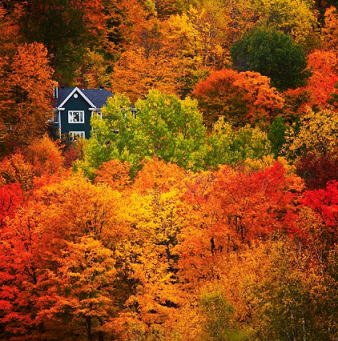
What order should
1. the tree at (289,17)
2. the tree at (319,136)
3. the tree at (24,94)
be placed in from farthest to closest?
the tree at (289,17), the tree at (24,94), the tree at (319,136)

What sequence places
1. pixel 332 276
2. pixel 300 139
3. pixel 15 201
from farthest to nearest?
pixel 300 139, pixel 15 201, pixel 332 276

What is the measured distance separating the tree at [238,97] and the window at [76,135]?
20705 millimetres

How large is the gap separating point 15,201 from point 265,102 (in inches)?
1608

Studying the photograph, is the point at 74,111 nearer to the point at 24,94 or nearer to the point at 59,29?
the point at 59,29

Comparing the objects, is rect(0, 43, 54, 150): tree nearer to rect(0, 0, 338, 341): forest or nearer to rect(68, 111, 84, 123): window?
rect(0, 0, 338, 341): forest

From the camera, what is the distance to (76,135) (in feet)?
355

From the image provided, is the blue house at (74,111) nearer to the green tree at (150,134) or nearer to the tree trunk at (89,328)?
the green tree at (150,134)

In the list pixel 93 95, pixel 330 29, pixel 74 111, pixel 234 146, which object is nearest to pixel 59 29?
pixel 93 95

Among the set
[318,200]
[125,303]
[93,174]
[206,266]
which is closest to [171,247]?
[206,266]

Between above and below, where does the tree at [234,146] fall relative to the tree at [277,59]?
below

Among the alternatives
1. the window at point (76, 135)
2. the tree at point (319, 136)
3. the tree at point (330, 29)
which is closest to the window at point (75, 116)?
the window at point (76, 135)

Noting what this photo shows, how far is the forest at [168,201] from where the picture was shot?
4609cm

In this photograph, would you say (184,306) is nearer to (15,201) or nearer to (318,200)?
(318,200)

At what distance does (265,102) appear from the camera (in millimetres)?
93312
